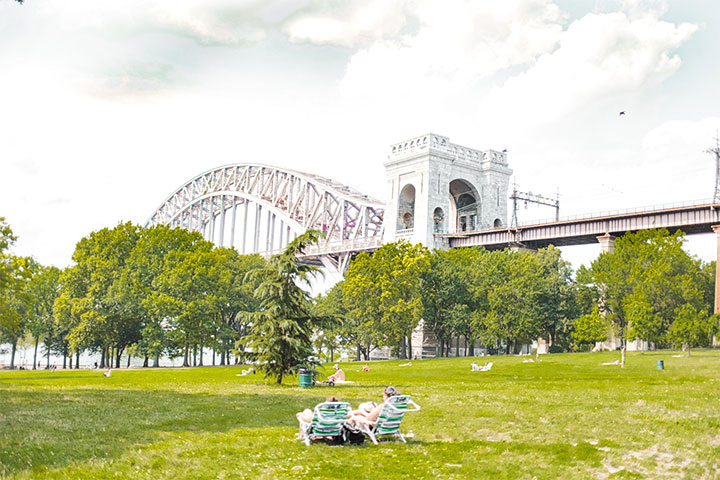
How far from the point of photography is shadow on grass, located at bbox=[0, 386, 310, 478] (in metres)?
13.4

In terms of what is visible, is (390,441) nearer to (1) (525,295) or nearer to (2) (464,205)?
(1) (525,295)

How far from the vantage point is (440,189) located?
87.3 metres

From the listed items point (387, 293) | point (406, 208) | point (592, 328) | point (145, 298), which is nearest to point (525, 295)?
point (592, 328)

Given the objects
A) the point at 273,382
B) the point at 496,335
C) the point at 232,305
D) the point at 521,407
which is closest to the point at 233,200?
the point at 232,305

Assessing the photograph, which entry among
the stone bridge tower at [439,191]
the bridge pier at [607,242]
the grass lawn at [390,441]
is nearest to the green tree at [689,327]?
the bridge pier at [607,242]

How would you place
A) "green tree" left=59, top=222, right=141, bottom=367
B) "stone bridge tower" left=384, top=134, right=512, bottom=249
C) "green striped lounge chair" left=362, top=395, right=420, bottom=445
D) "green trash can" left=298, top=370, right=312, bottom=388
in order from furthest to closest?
"stone bridge tower" left=384, top=134, right=512, bottom=249 → "green tree" left=59, top=222, right=141, bottom=367 → "green trash can" left=298, top=370, right=312, bottom=388 → "green striped lounge chair" left=362, top=395, right=420, bottom=445

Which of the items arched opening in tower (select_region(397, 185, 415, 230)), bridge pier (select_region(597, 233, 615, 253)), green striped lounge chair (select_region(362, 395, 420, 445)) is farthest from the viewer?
arched opening in tower (select_region(397, 185, 415, 230))

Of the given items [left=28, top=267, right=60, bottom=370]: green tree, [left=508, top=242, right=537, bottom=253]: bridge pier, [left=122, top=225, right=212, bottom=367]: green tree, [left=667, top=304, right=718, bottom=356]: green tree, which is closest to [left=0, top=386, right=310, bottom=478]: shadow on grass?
[left=667, top=304, right=718, bottom=356]: green tree

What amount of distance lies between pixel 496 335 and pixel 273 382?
37.1m

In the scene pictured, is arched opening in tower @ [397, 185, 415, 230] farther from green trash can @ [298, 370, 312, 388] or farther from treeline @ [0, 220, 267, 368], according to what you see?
green trash can @ [298, 370, 312, 388]

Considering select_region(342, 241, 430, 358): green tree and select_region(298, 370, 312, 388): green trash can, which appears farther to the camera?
select_region(342, 241, 430, 358): green tree

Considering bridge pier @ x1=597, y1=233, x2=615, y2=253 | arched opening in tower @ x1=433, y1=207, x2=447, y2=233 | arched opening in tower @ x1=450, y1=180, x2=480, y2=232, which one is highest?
arched opening in tower @ x1=450, y1=180, x2=480, y2=232

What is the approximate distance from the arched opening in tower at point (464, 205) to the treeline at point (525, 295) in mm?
20013

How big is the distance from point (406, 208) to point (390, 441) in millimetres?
78980
